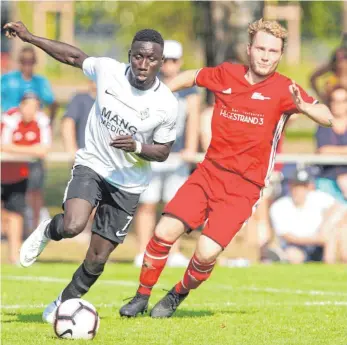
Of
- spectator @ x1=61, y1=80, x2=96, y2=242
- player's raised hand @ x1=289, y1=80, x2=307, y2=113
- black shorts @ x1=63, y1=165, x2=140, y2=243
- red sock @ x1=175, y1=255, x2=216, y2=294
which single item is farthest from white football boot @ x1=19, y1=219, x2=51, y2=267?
spectator @ x1=61, y1=80, x2=96, y2=242

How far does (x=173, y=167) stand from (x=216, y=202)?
14.5 feet

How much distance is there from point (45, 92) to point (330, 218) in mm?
4388

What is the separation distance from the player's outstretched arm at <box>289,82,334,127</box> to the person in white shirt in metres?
5.02

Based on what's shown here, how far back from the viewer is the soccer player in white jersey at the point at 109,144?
24.8 ft

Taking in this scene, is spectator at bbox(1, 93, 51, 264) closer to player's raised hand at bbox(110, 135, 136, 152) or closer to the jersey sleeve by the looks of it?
the jersey sleeve

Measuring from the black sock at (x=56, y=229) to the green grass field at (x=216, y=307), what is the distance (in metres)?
0.66

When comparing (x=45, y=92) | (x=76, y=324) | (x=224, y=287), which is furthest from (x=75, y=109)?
(x=76, y=324)

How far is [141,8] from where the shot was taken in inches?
1566

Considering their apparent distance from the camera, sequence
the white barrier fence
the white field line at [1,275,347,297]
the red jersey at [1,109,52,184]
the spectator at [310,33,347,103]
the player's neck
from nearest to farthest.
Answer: the player's neck → the white field line at [1,275,347,297] → the white barrier fence → the red jersey at [1,109,52,184] → the spectator at [310,33,347,103]

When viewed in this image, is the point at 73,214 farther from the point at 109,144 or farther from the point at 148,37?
the point at 148,37

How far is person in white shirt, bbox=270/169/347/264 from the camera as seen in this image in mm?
12641

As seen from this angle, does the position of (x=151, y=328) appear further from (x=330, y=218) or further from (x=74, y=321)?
(x=330, y=218)

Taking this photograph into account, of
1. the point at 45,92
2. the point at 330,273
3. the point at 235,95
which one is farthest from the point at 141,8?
the point at 235,95

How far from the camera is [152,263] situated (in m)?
8.08
